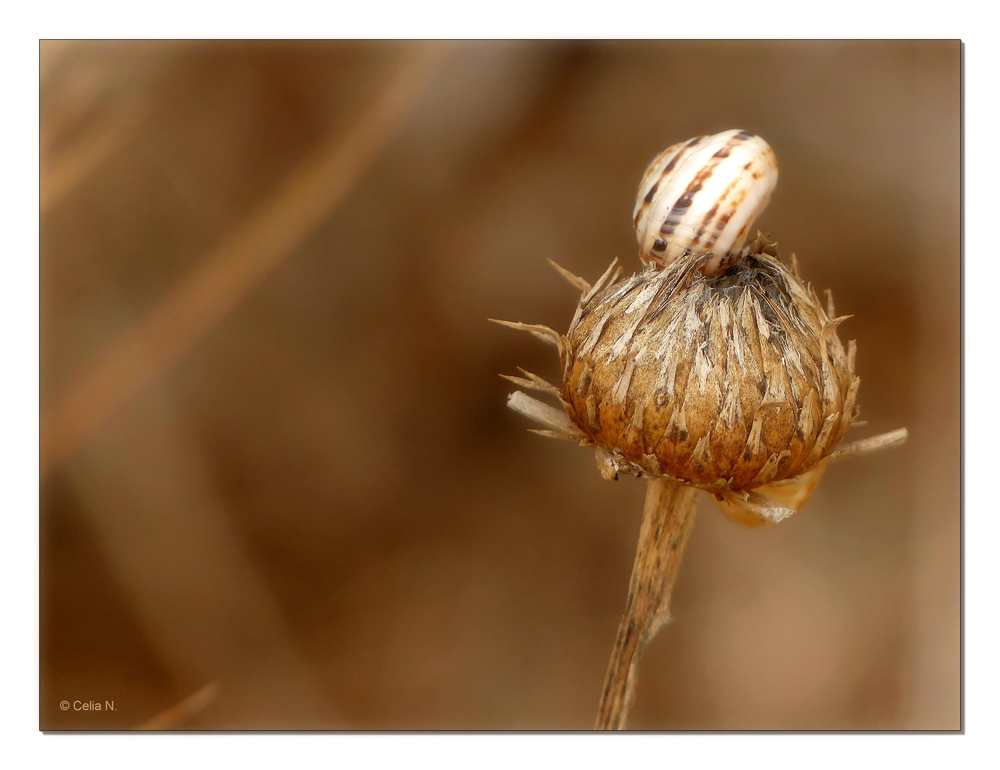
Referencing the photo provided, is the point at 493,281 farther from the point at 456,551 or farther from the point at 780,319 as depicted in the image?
the point at 780,319

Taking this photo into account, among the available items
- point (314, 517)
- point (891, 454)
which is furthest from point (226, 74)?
point (891, 454)

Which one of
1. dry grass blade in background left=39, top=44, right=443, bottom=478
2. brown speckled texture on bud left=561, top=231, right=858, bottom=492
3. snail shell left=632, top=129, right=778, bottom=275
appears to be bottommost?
brown speckled texture on bud left=561, top=231, right=858, bottom=492

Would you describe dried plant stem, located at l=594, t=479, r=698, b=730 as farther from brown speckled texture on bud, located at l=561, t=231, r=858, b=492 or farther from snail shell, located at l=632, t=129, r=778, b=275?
snail shell, located at l=632, t=129, r=778, b=275

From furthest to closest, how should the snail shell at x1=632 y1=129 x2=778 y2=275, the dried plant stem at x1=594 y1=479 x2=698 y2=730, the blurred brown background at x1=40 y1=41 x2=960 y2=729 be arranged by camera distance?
1. the blurred brown background at x1=40 y1=41 x2=960 y2=729
2. the dried plant stem at x1=594 y1=479 x2=698 y2=730
3. the snail shell at x1=632 y1=129 x2=778 y2=275

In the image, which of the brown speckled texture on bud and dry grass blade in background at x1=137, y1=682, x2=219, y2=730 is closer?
the brown speckled texture on bud

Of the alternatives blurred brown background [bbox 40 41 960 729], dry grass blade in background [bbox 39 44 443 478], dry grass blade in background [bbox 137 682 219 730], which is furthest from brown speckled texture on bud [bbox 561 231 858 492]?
dry grass blade in background [bbox 137 682 219 730]

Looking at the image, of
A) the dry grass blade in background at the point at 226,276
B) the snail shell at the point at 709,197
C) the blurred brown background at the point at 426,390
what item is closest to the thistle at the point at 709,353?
the snail shell at the point at 709,197

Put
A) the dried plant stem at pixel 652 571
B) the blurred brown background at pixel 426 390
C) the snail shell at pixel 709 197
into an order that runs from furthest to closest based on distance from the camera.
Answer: the blurred brown background at pixel 426 390 → the dried plant stem at pixel 652 571 → the snail shell at pixel 709 197

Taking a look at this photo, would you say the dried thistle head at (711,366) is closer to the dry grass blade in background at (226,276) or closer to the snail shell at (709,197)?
the snail shell at (709,197)
